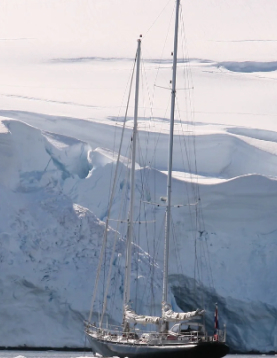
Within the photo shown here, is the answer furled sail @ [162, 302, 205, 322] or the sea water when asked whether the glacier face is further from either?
furled sail @ [162, 302, 205, 322]

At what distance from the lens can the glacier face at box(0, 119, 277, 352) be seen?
34.9m

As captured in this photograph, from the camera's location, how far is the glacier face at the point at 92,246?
34938mm

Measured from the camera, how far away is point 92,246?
3603cm

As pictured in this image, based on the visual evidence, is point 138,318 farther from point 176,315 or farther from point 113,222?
point 113,222

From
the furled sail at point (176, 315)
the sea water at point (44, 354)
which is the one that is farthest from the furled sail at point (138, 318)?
the sea water at point (44, 354)

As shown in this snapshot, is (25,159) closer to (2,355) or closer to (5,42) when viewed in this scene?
(2,355)

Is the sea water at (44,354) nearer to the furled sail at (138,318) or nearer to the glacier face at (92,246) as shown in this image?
the glacier face at (92,246)

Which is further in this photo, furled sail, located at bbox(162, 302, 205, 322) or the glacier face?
the glacier face

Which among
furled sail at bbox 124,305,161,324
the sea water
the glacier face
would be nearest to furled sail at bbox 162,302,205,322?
furled sail at bbox 124,305,161,324

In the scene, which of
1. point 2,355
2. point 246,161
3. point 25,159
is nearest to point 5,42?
point 246,161

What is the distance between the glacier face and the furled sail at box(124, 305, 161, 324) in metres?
5.18

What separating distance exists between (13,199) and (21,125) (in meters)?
2.71

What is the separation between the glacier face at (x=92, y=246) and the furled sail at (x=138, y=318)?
518 centimetres

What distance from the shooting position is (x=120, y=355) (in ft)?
88.3
